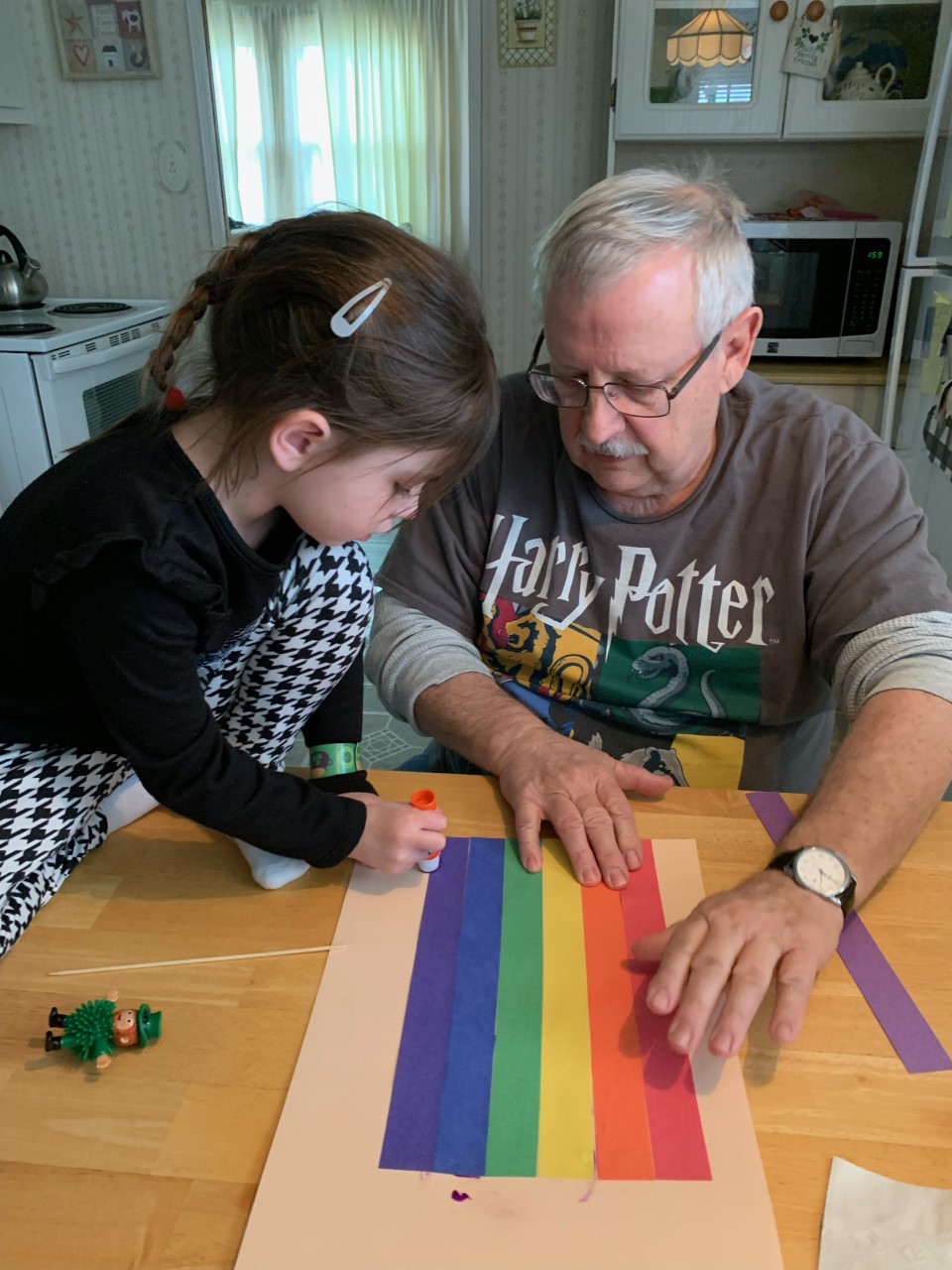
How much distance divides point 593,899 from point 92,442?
2.08ft

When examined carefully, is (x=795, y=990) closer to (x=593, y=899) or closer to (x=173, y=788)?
(x=593, y=899)

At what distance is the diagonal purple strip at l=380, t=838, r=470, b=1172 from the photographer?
60 centimetres

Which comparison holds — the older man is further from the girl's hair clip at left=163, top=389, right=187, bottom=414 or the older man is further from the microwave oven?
the microwave oven

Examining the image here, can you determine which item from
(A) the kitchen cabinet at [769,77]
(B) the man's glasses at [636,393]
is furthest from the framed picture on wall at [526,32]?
(B) the man's glasses at [636,393]

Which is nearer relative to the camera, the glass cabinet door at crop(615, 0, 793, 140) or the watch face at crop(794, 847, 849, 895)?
the watch face at crop(794, 847, 849, 895)

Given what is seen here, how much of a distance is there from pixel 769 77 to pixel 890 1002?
3.15 m

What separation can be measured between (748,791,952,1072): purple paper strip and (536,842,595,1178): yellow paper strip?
0.70 feet

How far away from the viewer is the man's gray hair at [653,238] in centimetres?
100

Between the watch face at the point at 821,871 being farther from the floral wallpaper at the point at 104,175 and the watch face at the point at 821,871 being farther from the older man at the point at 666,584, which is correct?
the floral wallpaper at the point at 104,175

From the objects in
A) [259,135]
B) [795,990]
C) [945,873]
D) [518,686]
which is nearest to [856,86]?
[259,135]

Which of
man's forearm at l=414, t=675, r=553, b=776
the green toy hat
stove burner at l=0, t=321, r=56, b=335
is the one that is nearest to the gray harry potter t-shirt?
man's forearm at l=414, t=675, r=553, b=776

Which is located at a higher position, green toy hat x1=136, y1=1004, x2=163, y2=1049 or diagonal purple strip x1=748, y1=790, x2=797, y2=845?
green toy hat x1=136, y1=1004, x2=163, y2=1049

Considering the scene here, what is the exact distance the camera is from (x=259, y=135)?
3.73 meters

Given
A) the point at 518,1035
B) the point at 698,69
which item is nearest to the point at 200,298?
the point at 518,1035
